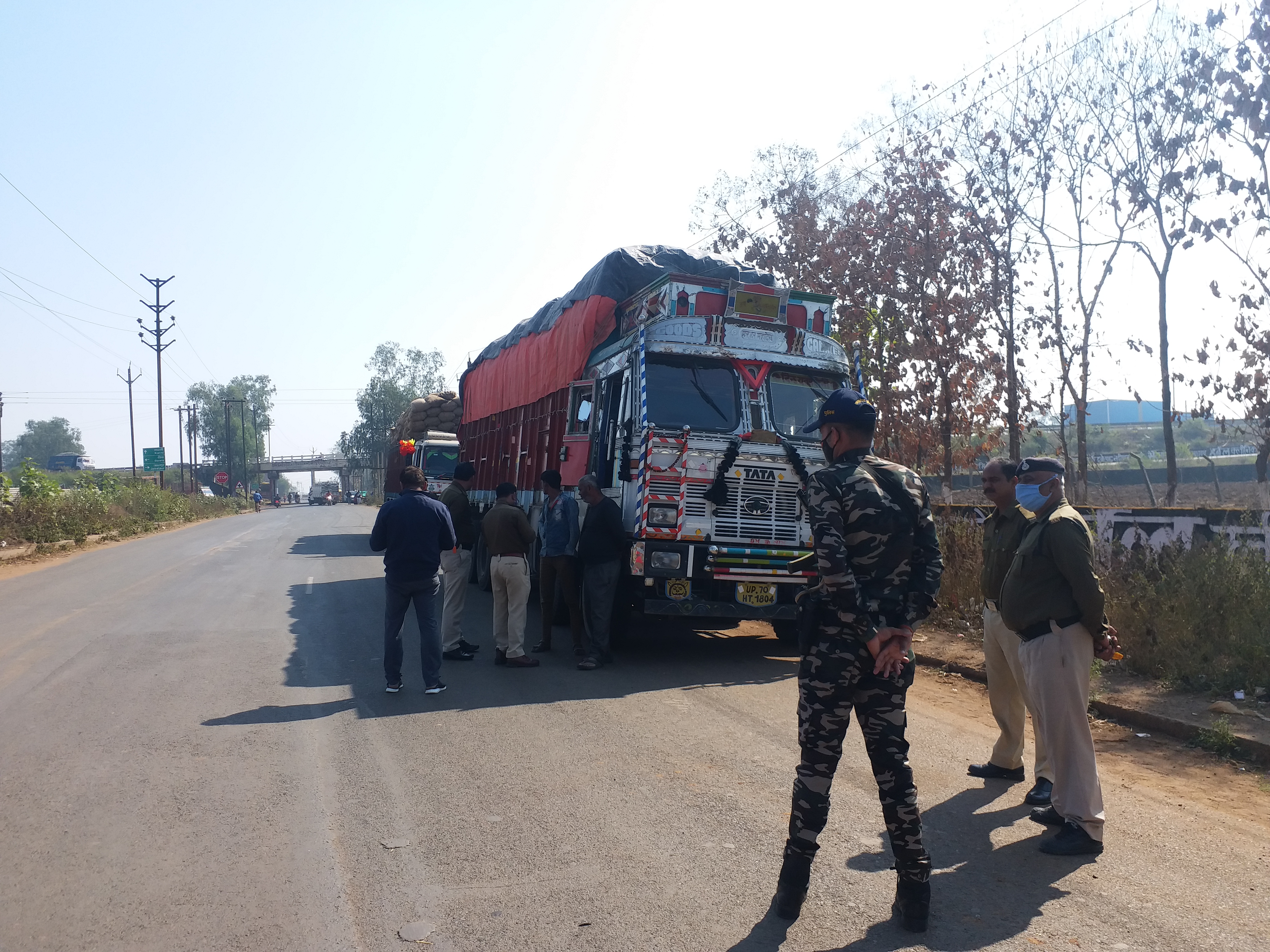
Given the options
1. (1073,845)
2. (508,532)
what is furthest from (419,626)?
(1073,845)

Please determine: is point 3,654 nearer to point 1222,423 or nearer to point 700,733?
point 700,733

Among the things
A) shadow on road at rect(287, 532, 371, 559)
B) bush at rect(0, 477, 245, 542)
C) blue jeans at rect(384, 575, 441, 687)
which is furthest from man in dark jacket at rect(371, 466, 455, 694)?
bush at rect(0, 477, 245, 542)

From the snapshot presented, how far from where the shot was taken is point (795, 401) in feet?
32.6

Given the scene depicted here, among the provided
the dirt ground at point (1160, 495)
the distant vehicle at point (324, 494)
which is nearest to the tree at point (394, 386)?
the distant vehicle at point (324, 494)

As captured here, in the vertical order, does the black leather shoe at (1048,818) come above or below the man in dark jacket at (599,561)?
below

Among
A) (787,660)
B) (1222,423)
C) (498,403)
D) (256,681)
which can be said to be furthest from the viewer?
(498,403)

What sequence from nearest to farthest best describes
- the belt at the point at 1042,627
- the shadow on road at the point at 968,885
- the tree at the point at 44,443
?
the shadow on road at the point at 968,885
the belt at the point at 1042,627
the tree at the point at 44,443

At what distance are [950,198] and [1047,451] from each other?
12410 millimetres

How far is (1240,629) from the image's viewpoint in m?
7.90

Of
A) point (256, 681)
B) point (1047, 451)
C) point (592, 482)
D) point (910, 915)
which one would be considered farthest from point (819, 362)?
point (1047, 451)

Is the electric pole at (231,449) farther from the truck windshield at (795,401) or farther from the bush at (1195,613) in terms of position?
the bush at (1195,613)

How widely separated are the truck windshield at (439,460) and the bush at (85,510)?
12.1 m

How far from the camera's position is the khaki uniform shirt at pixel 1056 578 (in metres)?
4.60

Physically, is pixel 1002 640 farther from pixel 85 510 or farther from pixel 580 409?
pixel 85 510
